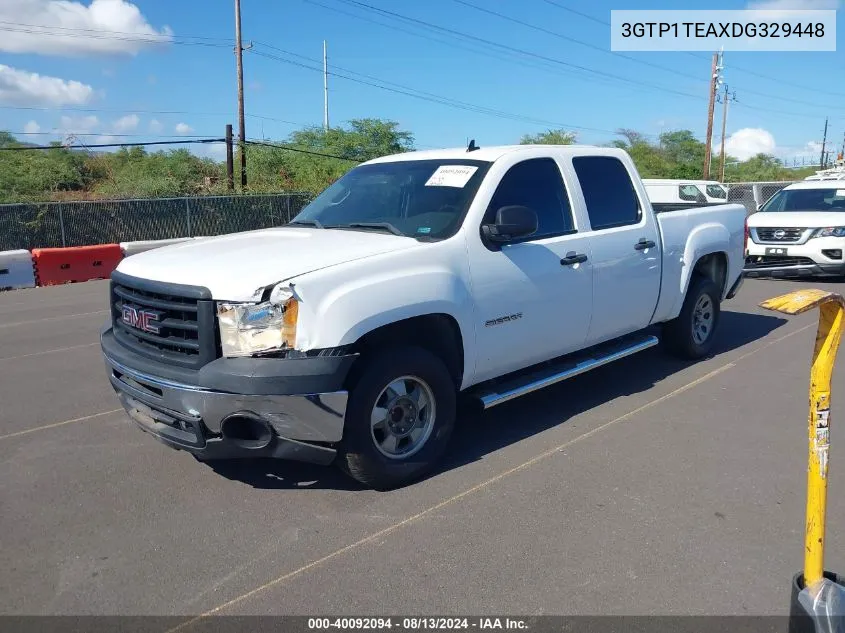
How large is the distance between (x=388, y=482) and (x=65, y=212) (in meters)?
17.2

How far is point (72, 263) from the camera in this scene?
15188 mm

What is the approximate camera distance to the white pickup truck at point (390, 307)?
3760 mm

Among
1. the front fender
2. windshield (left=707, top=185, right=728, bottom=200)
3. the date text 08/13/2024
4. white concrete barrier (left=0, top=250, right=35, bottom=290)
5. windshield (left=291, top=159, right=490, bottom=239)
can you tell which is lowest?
the date text 08/13/2024

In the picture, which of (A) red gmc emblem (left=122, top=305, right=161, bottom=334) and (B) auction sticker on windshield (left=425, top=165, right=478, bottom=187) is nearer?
(A) red gmc emblem (left=122, top=305, right=161, bottom=334)

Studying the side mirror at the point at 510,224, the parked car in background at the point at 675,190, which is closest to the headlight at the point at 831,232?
the parked car in background at the point at 675,190

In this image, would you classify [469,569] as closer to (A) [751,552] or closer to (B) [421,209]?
(A) [751,552]

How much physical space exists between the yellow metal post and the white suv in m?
9.51

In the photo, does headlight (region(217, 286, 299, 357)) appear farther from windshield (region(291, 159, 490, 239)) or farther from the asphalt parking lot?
windshield (region(291, 159, 490, 239))

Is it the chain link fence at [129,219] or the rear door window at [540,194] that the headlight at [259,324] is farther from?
the chain link fence at [129,219]

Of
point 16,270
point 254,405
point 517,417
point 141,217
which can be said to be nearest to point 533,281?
point 517,417

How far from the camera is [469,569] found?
340 centimetres

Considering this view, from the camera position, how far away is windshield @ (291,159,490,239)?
4.74 metres

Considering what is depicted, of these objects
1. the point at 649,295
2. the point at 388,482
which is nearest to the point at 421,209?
the point at 388,482

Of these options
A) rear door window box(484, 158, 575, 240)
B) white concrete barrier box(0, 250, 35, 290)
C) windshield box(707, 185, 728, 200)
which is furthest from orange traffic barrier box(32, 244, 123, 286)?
windshield box(707, 185, 728, 200)
